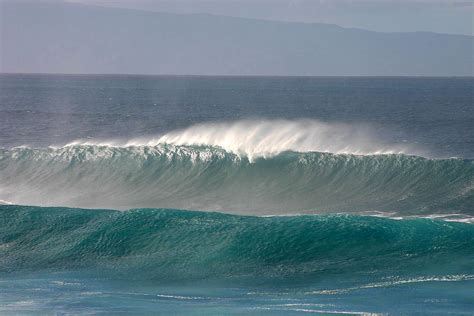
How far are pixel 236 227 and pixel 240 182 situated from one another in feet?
28.3

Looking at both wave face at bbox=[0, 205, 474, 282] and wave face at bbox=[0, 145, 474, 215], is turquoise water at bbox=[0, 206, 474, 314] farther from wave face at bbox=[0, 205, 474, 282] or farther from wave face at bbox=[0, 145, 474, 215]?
wave face at bbox=[0, 145, 474, 215]

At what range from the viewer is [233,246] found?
2148 centimetres

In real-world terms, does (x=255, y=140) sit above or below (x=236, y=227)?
above

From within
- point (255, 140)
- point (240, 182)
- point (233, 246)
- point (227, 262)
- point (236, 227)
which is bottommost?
point (227, 262)

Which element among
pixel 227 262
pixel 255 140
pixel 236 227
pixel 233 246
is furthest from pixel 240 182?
pixel 227 262

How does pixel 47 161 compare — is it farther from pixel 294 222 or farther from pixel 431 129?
pixel 431 129

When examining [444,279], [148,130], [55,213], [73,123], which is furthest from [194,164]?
[73,123]

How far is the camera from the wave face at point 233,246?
20.0m

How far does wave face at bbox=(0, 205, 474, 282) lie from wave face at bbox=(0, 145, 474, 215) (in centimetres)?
508

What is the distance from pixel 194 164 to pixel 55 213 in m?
8.83

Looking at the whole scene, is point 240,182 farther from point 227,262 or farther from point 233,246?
point 227,262

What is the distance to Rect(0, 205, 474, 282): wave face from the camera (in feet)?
65.7

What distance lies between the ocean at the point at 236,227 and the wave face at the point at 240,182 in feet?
0.22

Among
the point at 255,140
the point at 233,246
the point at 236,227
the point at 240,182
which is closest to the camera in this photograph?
the point at 233,246
